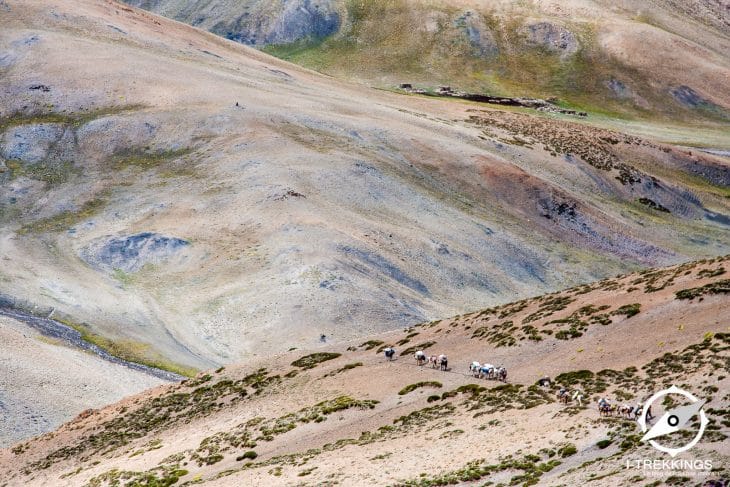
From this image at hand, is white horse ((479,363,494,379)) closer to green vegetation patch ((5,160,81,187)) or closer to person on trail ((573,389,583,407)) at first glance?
person on trail ((573,389,583,407))

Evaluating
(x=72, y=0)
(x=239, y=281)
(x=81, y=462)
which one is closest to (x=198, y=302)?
(x=239, y=281)

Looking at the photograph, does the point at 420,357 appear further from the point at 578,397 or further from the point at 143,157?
the point at 143,157

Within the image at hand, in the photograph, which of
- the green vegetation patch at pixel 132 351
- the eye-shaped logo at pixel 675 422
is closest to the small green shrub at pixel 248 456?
the eye-shaped logo at pixel 675 422

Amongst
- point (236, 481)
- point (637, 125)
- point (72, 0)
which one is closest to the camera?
point (236, 481)

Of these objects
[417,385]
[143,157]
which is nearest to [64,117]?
[143,157]

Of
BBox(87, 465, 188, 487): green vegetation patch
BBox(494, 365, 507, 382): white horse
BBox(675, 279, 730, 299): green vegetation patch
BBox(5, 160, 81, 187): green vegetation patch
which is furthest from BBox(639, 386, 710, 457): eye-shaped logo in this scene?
BBox(5, 160, 81, 187): green vegetation patch

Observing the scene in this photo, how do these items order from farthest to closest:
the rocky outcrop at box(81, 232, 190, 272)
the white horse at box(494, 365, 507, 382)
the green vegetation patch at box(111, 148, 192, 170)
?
the green vegetation patch at box(111, 148, 192, 170)
the rocky outcrop at box(81, 232, 190, 272)
the white horse at box(494, 365, 507, 382)

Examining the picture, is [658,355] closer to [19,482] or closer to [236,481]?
[236,481]
